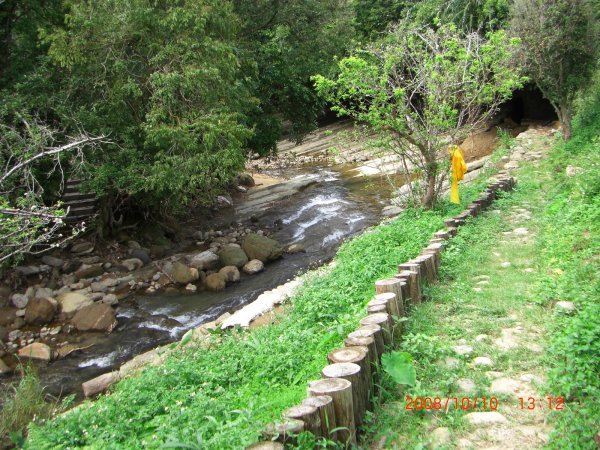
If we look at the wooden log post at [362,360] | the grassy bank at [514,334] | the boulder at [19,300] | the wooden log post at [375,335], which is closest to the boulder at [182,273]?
the boulder at [19,300]

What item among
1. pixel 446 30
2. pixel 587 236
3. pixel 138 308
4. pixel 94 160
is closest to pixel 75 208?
pixel 94 160

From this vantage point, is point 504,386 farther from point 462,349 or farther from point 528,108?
point 528,108

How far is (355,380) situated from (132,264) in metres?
10.6

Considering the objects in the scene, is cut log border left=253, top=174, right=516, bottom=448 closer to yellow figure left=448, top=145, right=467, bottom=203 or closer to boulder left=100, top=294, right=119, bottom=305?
yellow figure left=448, top=145, right=467, bottom=203

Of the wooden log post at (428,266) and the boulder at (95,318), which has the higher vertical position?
the wooden log post at (428,266)

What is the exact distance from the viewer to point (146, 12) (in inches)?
426

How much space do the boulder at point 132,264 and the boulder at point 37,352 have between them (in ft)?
13.3

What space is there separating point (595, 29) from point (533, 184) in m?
5.59

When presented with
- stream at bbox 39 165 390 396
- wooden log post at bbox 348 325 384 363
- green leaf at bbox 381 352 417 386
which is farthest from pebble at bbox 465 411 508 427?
stream at bbox 39 165 390 396

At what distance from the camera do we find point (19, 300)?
10.9 m

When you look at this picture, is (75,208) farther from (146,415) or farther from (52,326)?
(146,415)

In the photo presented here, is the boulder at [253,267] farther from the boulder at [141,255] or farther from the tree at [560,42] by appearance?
the tree at [560,42]

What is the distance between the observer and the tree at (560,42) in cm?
1318

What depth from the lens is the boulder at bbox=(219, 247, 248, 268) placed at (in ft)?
41.9
